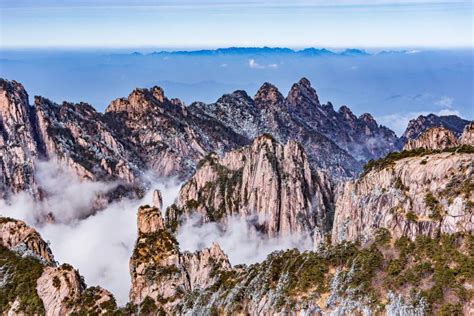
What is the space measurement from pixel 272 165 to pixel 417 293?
296 ft

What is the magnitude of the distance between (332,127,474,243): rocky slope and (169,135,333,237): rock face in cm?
6449

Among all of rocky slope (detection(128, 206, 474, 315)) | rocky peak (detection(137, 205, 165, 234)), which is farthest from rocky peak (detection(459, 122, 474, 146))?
rocky peak (detection(137, 205, 165, 234))

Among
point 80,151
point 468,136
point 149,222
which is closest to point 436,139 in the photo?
point 468,136

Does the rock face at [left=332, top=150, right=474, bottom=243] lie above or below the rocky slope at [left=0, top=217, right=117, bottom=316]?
above

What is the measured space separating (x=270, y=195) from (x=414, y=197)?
80359 mm

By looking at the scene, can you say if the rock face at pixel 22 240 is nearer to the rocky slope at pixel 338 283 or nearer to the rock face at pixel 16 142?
the rocky slope at pixel 338 283

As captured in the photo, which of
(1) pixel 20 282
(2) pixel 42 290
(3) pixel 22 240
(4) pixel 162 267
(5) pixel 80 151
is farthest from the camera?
(5) pixel 80 151

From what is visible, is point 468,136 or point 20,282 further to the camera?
point 468,136

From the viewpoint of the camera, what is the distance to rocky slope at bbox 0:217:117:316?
7025 cm

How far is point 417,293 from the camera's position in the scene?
49.8 metres

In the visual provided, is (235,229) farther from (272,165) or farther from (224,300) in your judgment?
(224,300)

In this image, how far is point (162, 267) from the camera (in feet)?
257

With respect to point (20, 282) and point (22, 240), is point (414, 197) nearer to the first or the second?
point (20, 282)

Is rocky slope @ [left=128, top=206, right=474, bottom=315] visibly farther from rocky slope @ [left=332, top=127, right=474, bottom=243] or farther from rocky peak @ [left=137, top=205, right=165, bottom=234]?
rocky peak @ [left=137, top=205, right=165, bottom=234]
